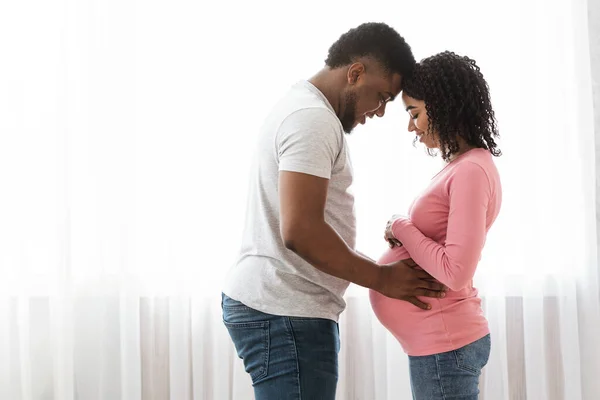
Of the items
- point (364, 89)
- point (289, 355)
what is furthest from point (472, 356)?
point (364, 89)

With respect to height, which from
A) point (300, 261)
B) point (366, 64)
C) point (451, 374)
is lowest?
point (451, 374)

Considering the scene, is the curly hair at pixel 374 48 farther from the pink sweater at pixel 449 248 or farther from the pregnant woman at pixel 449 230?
the pink sweater at pixel 449 248

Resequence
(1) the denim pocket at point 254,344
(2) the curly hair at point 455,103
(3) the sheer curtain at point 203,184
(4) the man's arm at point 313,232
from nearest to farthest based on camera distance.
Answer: (4) the man's arm at point 313,232 < (1) the denim pocket at point 254,344 < (2) the curly hair at point 455,103 < (3) the sheer curtain at point 203,184

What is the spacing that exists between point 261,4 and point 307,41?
0.22m

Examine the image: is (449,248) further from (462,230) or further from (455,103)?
(455,103)

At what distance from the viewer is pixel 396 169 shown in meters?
2.39

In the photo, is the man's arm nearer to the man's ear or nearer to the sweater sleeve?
the sweater sleeve

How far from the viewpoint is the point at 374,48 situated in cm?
155

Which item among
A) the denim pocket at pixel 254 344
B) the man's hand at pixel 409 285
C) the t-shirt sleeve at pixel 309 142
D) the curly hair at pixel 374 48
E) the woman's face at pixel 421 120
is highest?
the curly hair at pixel 374 48

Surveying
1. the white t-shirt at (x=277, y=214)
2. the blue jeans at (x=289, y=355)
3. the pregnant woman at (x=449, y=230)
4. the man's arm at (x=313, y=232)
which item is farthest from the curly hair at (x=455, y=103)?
the blue jeans at (x=289, y=355)

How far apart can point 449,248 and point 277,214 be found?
364mm

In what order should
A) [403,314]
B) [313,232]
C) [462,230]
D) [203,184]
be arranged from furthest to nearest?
[203,184], [403,314], [462,230], [313,232]

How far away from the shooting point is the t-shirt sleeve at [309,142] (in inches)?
50.3

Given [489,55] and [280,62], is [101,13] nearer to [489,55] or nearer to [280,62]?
[280,62]
